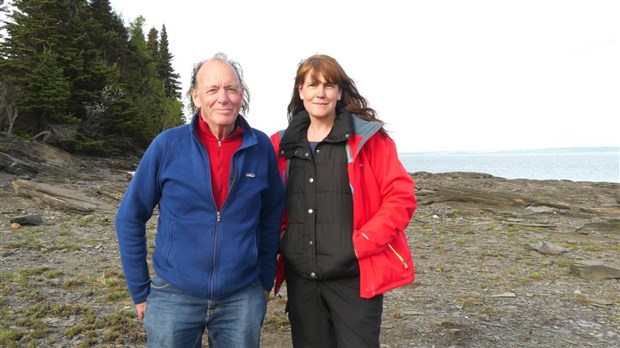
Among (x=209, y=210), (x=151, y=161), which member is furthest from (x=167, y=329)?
(x=151, y=161)

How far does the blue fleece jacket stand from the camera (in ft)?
8.67

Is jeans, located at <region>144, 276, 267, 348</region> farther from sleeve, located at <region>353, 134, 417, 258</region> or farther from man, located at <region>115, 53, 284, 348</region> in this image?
sleeve, located at <region>353, 134, 417, 258</region>

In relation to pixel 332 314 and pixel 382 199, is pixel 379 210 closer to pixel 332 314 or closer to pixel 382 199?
pixel 382 199

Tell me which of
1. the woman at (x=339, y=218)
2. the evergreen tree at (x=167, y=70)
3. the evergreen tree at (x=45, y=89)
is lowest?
→ the woman at (x=339, y=218)

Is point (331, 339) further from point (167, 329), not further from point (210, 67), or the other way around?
point (210, 67)

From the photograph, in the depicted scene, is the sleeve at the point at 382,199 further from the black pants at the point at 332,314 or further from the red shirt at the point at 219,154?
the red shirt at the point at 219,154

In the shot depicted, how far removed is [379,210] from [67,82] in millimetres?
34684

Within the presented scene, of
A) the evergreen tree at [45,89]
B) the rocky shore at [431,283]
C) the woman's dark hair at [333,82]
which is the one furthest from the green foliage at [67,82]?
the woman's dark hair at [333,82]

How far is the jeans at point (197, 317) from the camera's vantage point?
2676mm

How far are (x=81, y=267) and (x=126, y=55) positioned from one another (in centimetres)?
4233

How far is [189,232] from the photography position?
2.65m

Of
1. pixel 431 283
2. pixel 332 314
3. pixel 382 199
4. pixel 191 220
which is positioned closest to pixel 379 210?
pixel 382 199

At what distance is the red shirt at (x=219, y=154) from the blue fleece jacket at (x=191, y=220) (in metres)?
0.05

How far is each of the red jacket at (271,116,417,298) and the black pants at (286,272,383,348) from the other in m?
0.13
